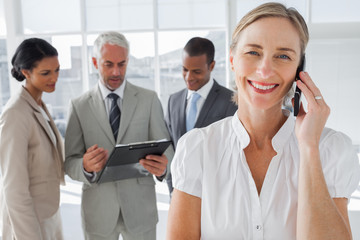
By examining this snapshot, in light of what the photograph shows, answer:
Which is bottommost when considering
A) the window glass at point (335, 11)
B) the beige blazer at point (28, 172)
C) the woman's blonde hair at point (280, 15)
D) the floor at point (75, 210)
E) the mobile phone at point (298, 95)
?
the floor at point (75, 210)

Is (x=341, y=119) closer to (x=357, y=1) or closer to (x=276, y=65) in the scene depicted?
(x=357, y=1)

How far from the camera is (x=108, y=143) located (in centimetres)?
226

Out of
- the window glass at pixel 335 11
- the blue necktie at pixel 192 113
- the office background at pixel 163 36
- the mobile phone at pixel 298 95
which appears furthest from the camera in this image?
the office background at pixel 163 36

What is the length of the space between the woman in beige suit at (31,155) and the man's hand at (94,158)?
1.06 ft

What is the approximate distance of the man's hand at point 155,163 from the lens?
2.11 m

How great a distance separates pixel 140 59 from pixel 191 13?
4.77 feet

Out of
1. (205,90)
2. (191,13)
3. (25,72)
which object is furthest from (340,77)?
(25,72)

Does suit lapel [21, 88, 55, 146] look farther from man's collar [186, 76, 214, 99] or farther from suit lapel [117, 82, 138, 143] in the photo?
man's collar [186, 76, 214, 99]

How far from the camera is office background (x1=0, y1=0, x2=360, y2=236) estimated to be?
661 centimetres

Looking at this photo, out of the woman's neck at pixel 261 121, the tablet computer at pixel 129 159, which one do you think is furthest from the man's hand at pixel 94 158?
the woman's neck at pixel 261 121

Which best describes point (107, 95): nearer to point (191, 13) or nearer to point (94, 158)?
point (94, 158)

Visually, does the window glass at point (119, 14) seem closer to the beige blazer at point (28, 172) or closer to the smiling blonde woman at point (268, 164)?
the beige blazer at point (28, 172)

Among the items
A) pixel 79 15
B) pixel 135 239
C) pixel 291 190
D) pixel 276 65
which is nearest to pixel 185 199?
pixel 291 190

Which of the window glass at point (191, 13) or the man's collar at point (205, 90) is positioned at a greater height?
the window glass at point (191, 13)
